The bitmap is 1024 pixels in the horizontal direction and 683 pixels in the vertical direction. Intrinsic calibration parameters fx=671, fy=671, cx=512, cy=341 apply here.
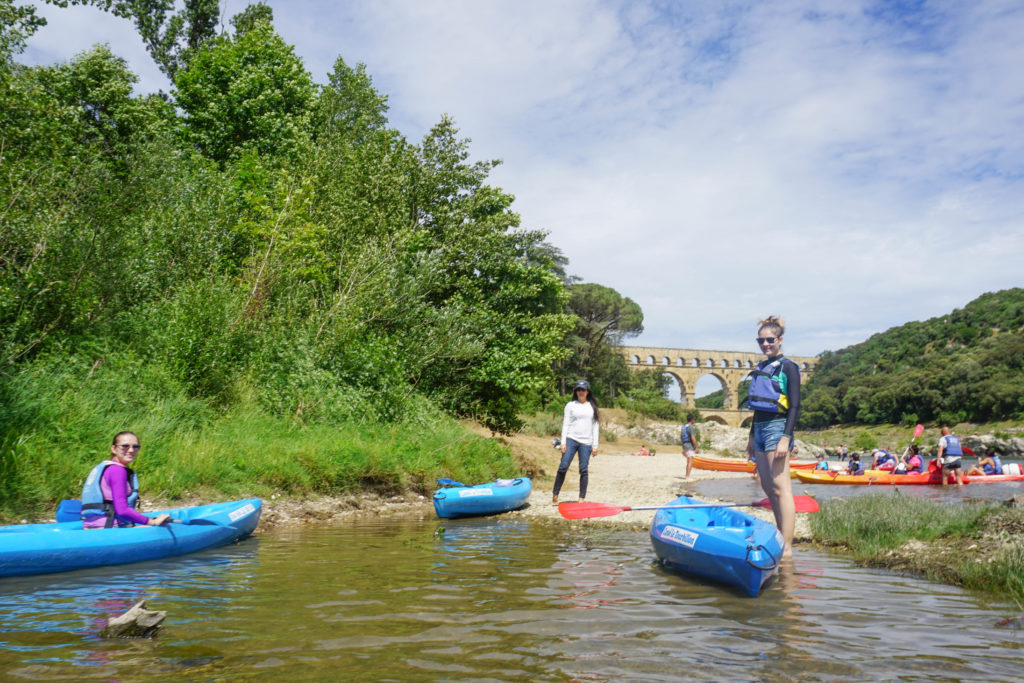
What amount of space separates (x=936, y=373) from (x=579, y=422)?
71178 millimetres

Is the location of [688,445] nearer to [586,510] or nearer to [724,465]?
[724,465]

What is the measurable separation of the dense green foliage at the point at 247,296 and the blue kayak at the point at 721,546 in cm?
596

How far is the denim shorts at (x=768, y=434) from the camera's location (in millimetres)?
5918

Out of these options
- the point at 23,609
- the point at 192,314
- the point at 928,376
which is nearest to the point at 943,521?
the point at 23,609

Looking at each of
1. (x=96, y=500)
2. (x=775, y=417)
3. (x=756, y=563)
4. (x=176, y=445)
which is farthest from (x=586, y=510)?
(x=176, y=445)

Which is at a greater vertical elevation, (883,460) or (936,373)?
(936,373)

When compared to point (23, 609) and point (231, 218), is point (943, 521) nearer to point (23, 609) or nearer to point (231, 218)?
point (23, 609)

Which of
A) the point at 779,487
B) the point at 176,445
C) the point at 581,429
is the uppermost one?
the point at 581,429

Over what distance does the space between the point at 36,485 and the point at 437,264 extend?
10054mm

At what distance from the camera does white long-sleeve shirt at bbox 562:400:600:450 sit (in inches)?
368

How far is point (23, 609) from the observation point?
4410 mm

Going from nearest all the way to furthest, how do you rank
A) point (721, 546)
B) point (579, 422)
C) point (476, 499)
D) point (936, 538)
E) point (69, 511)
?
point (721, 546) < point (69, 511) < point (936, 538) < point (579, 422) < point (476, 499)

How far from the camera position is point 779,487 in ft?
19.6

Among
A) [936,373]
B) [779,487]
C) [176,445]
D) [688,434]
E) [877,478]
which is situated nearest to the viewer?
[779,487]
